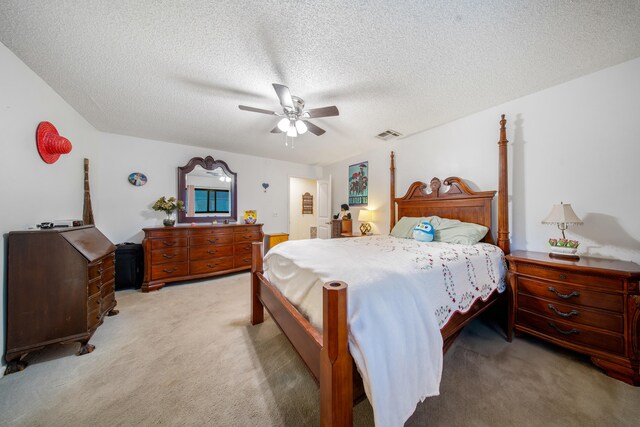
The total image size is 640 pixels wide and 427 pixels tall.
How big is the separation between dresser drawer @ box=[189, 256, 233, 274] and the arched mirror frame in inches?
35.4

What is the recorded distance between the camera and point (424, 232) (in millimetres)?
2627

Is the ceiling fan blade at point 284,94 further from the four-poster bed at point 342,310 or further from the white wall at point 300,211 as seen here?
the white wall at point 300,211

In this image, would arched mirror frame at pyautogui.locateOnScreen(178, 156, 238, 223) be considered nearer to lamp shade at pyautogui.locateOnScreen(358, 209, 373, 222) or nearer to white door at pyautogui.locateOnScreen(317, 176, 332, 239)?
white door at pyautogui.locateOnScreen(317, 176, 332, 239)

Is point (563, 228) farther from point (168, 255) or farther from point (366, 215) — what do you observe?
point (168, 255)

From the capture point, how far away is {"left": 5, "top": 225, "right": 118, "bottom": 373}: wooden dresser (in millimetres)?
1567

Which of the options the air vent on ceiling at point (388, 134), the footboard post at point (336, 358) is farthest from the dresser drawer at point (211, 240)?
the footboard post at point (336, 358)

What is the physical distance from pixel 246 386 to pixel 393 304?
1225mm

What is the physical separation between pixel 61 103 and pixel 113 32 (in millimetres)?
1678

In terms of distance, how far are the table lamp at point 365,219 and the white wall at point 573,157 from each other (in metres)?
1.63

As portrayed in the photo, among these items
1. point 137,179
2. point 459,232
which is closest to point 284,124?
point 459,232

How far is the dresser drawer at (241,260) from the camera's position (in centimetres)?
397

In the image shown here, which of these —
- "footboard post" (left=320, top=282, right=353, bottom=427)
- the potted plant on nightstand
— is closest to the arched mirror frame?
the potted plant on nightstand

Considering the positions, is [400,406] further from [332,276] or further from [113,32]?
[113,32]

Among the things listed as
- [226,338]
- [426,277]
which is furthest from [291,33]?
[226,338]
